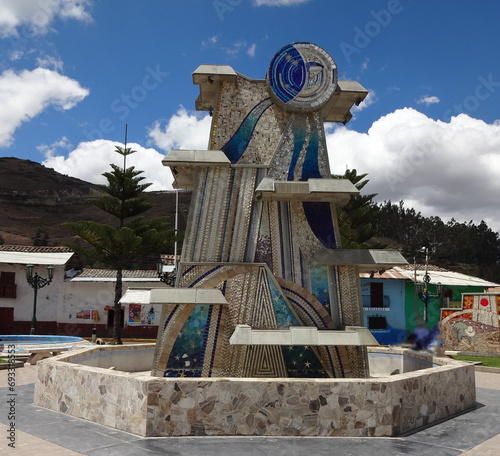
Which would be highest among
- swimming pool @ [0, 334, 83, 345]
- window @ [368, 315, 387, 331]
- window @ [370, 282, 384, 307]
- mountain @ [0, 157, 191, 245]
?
mountain @ [0, 157, 191, 245]

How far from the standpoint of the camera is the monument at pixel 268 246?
25.8 ft

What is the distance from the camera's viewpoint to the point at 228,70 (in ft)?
28.9

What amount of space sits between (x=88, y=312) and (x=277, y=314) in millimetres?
17997

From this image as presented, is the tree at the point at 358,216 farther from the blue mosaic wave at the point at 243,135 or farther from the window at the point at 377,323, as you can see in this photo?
the blue mosaic wave at the point at 243,135

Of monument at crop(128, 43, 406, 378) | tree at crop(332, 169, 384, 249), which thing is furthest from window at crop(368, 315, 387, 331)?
monument at crop(128, 43, 406, 378)

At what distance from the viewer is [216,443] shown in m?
5.54

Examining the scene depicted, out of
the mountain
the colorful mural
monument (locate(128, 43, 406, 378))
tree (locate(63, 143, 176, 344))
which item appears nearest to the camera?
monument (locate(128, 43, 406, 378))

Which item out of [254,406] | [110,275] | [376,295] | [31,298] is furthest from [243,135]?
[110,275]

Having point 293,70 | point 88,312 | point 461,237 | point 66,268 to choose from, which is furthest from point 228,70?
point 461,237

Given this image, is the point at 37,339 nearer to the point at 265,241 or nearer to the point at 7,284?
the point at 7,284

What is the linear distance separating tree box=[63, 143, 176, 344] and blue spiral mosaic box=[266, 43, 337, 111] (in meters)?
12.3

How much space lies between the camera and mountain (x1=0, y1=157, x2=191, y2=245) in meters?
51.1

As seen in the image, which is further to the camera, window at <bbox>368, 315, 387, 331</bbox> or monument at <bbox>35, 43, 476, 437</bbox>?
window at <bbox>368, 315, 387, 331</bbox>

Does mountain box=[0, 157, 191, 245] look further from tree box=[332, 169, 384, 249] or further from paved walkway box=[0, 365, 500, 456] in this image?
paved walkway box=[0, 365, 500, 456]
